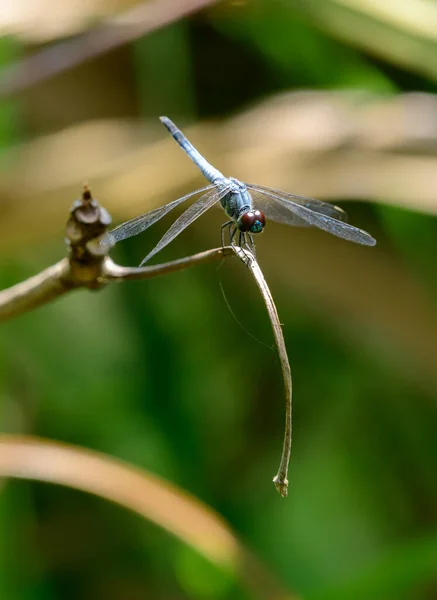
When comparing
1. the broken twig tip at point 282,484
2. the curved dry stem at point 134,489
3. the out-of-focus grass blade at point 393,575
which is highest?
the curved dry stem at point 134,489

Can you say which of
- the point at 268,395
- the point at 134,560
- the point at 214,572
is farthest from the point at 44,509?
the point at 268,395

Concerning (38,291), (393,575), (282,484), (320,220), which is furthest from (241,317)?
(282,484)

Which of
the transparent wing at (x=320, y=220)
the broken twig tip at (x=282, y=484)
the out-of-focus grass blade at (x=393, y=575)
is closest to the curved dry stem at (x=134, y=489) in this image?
the out-of-focus grass blade at (x=393, y=575)

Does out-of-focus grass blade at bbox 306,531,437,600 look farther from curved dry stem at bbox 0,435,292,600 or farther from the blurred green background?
curved dry stem at bbox 0,435,292,600

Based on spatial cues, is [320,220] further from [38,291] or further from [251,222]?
[38,291]

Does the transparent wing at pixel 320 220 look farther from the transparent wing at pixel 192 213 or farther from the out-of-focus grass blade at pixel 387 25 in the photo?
the out-of-focus grass blade at pixel 387 25

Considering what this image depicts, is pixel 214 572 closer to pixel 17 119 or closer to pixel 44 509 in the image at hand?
pixel 44 509

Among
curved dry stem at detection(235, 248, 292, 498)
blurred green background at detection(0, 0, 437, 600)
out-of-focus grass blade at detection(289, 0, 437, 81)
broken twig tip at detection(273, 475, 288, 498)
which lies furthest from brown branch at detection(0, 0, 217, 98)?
broken twig tip at detection(273, 475, 288, 498)
